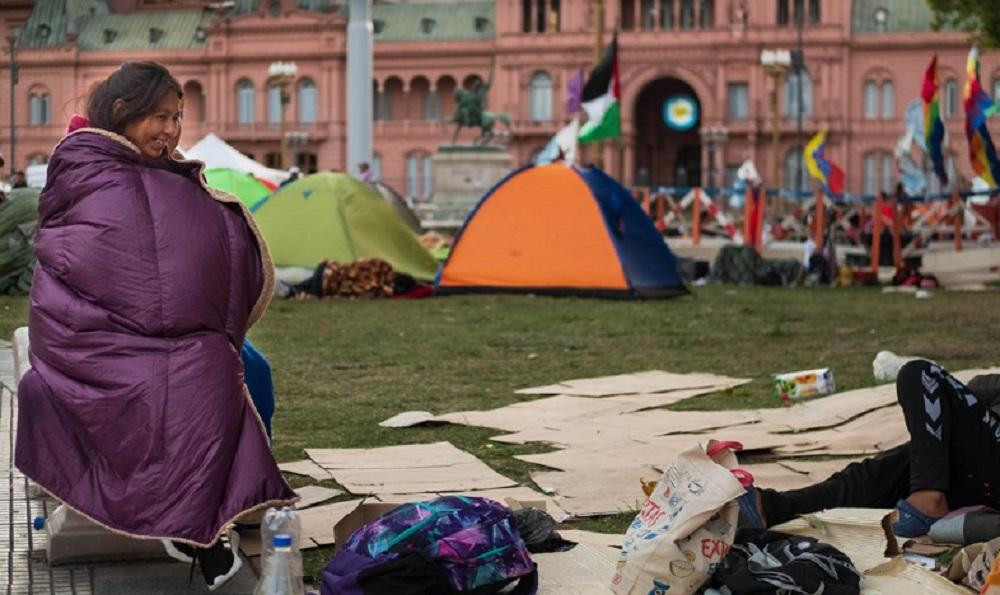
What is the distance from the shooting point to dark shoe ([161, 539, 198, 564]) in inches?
183

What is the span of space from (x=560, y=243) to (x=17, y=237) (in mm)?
5153

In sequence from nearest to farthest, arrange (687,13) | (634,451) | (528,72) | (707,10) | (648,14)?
(634,451)
(707,10)
(687,13)
(648,14)
(528,72)

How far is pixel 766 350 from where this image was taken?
40.0ft

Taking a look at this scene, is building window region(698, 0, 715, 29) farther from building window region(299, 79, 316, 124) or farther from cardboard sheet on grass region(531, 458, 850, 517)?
cardboard sheet on grass region(531, 458, 850, 517)

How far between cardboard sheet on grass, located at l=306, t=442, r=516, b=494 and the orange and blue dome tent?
35.1 feet

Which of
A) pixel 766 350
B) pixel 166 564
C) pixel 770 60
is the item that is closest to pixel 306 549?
pixel 166 564

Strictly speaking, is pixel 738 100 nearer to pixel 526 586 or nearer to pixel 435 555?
pixel 526 586

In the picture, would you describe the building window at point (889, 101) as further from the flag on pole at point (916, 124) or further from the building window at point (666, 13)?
the flag on pole at point (916, 124)

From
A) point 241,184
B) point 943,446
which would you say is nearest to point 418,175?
point 241,184

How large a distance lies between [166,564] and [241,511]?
52 centimetres

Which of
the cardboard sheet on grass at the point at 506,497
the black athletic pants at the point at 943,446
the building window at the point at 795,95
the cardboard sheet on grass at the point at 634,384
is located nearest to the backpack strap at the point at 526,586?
the black athletic pants at the point at 943,446

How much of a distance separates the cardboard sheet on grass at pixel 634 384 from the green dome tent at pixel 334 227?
9145 mm

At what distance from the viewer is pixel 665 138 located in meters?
→ 69.9

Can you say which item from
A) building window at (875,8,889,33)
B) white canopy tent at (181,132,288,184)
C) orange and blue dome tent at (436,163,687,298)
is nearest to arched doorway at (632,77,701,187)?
building window at (875,8,889,33)
